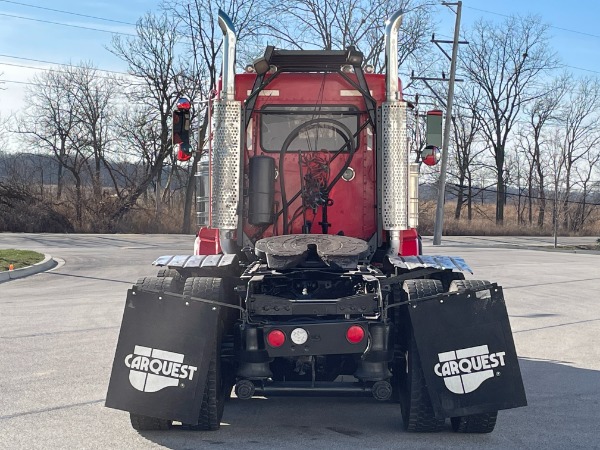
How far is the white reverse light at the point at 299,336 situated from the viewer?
5.91m

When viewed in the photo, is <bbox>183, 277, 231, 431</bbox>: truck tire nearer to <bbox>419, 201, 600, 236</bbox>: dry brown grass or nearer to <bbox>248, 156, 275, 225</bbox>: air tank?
<bbox>248, 156, 275, 225</bbox>: air tank

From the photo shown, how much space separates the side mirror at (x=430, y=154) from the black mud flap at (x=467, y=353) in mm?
2464

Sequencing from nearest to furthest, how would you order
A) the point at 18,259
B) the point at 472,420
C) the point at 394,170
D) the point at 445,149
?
the point at 472,420, the point at 394,170, the point at 18,259, the point at 445,149

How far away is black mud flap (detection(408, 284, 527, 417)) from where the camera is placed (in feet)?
19.7

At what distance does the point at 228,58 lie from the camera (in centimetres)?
805

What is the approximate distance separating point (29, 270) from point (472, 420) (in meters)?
16.6

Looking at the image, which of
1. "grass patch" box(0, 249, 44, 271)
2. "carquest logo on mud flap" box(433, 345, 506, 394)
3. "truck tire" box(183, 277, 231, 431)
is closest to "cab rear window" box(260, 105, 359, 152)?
"truck tire" box(183, 277, 231, 431)

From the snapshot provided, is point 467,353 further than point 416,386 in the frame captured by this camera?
No

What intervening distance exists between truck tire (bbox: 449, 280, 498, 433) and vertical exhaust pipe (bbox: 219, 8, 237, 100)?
114 inches

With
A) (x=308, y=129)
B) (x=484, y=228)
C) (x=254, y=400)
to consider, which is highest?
(x=308, y=129)

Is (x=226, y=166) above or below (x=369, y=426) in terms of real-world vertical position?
above

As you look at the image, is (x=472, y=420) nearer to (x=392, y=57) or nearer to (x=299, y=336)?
(x=299, y=336)

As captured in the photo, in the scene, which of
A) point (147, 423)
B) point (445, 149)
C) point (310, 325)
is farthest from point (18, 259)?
point (445, 149)

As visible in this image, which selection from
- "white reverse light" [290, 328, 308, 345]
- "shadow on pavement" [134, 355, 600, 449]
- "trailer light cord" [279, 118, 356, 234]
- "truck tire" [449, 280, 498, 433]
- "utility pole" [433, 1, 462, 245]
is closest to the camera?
"white reverse light" [290, 328, 308, 345]
